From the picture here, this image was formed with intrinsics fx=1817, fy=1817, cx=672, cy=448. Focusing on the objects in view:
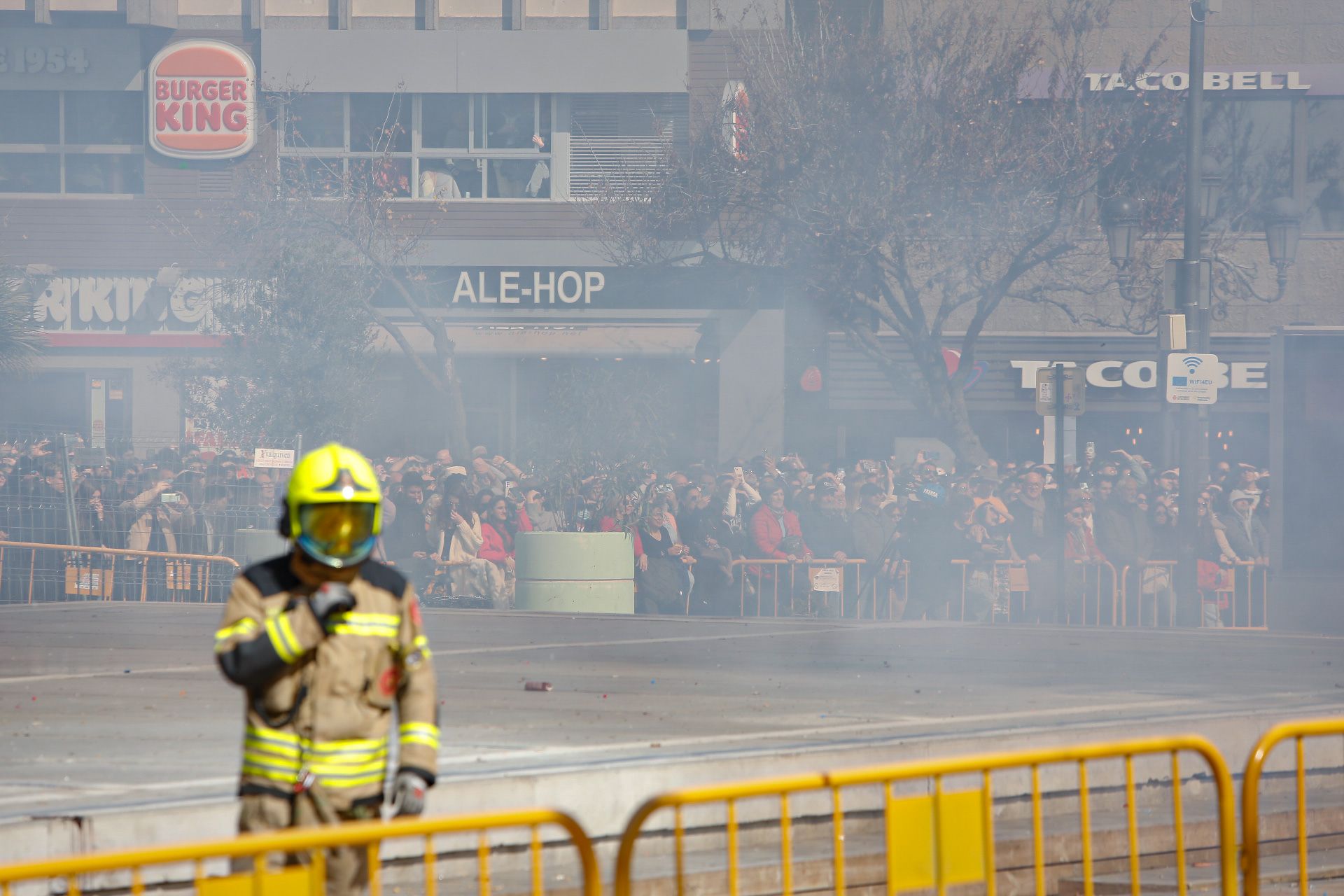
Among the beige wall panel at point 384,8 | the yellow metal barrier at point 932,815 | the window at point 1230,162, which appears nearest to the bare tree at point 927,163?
the window at point 1230,162

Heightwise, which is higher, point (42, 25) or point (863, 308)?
point (42, 25)

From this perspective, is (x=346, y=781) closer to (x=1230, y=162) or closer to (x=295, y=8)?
(x=1230, y=162)

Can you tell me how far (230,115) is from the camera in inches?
1268

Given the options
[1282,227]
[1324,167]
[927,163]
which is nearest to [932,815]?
[1282,227]

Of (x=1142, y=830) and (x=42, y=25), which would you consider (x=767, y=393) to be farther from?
A: (x=1142, y=830)

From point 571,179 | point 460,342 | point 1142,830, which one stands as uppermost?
point 571,179

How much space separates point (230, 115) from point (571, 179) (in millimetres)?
6140

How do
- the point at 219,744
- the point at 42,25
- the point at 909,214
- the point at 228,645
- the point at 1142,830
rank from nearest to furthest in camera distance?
the point at 228,645, the point at 1142,830, the point at 219,744, the point at 909,214, the point at 42,25

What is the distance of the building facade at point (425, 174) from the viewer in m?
31.6

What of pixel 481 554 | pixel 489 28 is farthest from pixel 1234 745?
pixel 489 28

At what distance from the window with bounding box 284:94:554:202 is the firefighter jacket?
28.4 meters

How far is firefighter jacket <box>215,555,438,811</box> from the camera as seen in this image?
422cm

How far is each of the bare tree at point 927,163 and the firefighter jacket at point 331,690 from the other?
771 inches

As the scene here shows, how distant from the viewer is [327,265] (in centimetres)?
2816
